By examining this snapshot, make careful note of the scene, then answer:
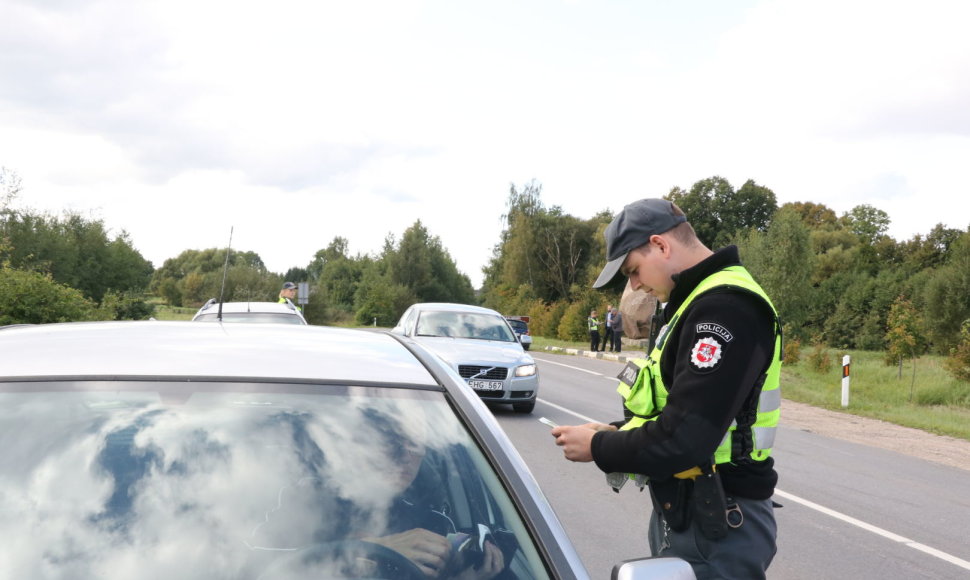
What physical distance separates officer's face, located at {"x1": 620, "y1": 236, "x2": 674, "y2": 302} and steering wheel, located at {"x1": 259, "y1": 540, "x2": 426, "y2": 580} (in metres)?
1.11

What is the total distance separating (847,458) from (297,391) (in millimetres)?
9837

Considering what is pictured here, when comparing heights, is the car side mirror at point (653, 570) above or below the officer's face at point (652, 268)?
below

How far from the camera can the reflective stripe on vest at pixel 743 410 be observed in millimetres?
2424

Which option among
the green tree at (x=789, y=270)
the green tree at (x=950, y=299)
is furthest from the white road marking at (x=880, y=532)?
the green tree at (x=950, y=299)

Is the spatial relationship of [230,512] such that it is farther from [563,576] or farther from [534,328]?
[534,328]

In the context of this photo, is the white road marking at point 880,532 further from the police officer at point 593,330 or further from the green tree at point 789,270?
the police officer at point 593,330

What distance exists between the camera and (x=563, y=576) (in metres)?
1.91

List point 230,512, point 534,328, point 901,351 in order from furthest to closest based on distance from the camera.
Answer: point 534,328, point 901,351, point 230,512

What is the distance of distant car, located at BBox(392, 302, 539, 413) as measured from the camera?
1206 centimetres

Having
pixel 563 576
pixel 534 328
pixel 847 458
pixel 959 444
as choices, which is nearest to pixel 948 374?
pixel 959 444

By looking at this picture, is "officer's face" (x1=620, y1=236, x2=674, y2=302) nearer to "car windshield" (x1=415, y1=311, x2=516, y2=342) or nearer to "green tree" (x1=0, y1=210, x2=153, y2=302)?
"car windshield" (x1=415, y1=311, x2=516, y2=342)

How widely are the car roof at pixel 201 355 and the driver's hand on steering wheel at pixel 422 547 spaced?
46 cm

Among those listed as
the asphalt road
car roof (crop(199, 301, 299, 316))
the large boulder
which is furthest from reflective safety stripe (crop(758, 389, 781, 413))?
the large boulder

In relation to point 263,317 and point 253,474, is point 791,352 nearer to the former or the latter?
point 263,317
